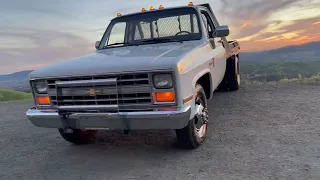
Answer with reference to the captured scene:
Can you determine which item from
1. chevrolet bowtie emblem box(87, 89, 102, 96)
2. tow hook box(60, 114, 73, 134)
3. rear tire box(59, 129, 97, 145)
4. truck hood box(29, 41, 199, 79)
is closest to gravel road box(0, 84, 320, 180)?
rear tire box(59, 129, 97, 145)

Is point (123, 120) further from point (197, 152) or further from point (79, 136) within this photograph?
point (79, 136)

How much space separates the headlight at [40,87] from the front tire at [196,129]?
1.77 m

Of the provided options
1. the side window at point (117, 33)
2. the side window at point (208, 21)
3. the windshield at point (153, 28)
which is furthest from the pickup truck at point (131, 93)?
the side window at point (208, 21)

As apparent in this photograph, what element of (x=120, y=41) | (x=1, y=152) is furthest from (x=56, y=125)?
(x=120, y=41)

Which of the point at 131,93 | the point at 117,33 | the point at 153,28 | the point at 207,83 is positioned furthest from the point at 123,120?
the point at 117,33

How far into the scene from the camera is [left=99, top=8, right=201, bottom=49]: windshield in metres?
5.03

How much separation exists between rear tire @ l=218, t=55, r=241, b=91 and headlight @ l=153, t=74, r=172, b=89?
4.22m

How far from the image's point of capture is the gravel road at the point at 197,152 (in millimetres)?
3443

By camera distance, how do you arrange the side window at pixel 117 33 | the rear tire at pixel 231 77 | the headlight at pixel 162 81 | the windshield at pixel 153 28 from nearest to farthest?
the headlight at pixel 162 81
the windshield at pixel 153 28
the side window at pixel 117 33
the rear tire at pixel 231 77

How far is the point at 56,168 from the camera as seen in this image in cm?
394

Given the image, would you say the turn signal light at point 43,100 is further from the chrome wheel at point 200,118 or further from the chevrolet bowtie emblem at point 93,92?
the chrome wheel at point 200,118

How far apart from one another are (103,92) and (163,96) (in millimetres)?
708

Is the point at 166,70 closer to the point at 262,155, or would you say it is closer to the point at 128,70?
the point at 128,70

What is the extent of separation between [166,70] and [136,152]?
1425 mm
